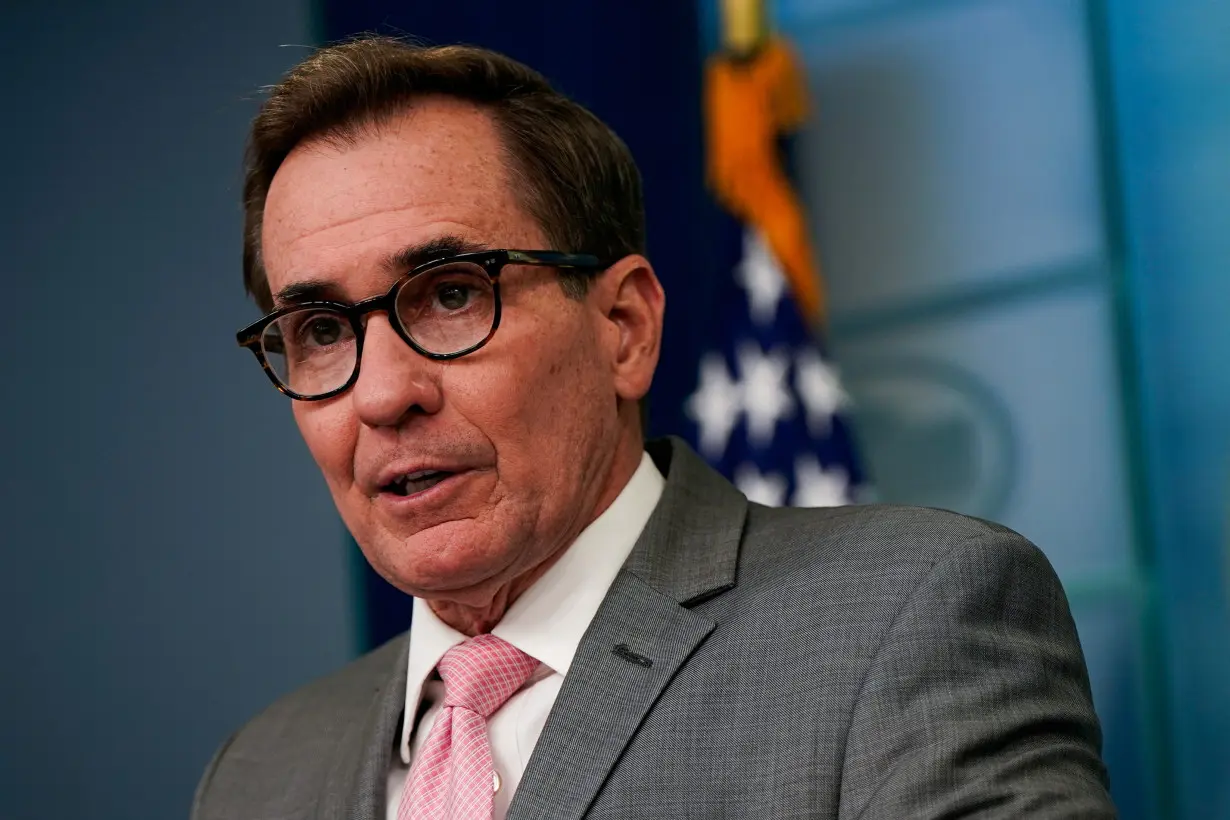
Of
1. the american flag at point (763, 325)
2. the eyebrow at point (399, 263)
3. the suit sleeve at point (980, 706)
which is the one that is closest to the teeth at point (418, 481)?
the eyebrow at point (399, 263)

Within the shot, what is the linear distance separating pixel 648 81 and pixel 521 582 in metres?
2.11

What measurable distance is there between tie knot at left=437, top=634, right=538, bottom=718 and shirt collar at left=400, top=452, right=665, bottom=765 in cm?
2

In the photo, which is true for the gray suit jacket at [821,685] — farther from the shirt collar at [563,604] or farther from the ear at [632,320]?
the ear at [632,320]

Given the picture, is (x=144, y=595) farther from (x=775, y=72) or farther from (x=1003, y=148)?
(x=1003, y=148)

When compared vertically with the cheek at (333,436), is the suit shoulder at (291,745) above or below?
below

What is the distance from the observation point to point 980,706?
1.34 metres

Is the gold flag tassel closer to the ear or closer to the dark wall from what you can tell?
the dark wall

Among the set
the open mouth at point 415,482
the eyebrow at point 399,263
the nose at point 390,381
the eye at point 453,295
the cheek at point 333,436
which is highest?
the eyebrow at point 399,263

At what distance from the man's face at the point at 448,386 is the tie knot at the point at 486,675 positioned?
0.24ft

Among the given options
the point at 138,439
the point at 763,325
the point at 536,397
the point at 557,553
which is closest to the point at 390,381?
the point at 536,397

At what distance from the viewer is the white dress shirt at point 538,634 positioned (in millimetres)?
1696

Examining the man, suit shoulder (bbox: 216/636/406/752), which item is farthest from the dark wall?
the man

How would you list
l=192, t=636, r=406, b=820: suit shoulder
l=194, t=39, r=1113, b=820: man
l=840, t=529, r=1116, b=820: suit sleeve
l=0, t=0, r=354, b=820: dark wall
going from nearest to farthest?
1. l=840, t=529, r=1116, b=820: suit sleeve
2. l=194, t=39, r=1113, b=820: man
3. l=192, t=636, r=406, b=820: suit shoulder
4. l=0, t=0, r=354, b=820: dark wall

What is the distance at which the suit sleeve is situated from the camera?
1.27 metres
